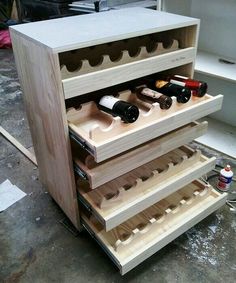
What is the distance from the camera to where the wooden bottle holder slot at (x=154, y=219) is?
1.09 metres

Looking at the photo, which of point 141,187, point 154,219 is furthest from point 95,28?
point 154,219

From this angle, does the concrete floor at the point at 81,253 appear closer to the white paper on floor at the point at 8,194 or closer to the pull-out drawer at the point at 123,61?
the white paper on floor at the point at 8,194

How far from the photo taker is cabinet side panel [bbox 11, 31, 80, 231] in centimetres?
88

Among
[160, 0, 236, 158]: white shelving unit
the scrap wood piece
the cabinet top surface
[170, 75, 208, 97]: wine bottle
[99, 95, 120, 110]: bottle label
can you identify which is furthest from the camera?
the scrap wood piece

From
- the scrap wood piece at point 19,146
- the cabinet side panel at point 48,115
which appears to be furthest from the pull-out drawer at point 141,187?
the scrap wood piece at point 19,146

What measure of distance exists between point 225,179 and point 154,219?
1.67 feet

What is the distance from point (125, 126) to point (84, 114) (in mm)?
180

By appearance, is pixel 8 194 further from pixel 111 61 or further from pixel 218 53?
pixel 218 53

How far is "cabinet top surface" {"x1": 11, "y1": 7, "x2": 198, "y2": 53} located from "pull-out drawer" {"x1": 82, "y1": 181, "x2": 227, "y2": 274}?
2.21 feet

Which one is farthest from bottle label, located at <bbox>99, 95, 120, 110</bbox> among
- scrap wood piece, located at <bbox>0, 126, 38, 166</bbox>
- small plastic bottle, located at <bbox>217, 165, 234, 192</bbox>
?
scrap wood piece, located at <bbox>0, 126, 38, 166</bbox>

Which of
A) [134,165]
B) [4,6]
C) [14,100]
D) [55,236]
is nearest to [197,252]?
[134,165]

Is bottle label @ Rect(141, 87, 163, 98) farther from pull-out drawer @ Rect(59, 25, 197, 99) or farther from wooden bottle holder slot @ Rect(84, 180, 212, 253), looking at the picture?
wooden bottle holder slot @ Rect(84, 180, 212, 253)

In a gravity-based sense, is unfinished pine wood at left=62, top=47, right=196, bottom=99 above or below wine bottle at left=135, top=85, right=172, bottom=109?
above

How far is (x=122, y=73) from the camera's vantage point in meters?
0.95
